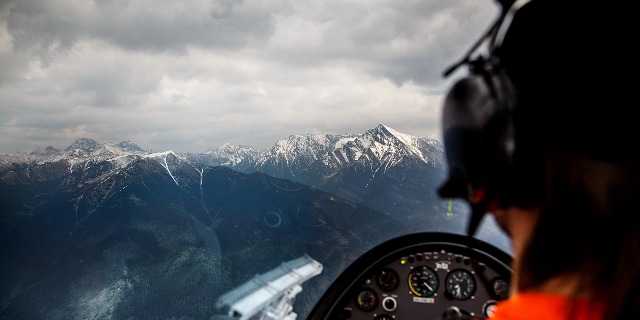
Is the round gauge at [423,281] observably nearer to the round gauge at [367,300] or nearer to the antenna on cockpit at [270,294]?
the round gauge at [367,300]

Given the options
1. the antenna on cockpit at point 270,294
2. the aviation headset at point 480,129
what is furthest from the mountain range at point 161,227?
the aviation headset at point 480,129

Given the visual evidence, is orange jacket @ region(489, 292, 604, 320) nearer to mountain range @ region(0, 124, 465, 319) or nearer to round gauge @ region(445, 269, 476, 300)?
round gauge @ region(445, 269, 476, 300)

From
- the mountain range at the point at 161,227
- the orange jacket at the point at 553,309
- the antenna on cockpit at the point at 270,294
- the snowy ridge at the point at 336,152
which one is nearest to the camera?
the orange jacket at the point at 553,309

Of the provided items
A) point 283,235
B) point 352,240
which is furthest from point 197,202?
point 352,240

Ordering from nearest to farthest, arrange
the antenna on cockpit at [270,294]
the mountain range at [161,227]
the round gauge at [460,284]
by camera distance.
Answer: the antenna on cockpit at [270,294] < the round gauge at [460,284] < the mountain range at [161,227]

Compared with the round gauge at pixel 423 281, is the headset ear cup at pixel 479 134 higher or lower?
higher

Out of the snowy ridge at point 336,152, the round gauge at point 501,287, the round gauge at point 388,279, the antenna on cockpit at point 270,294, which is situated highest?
the antenna on cockpit at point 270,294
